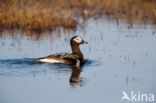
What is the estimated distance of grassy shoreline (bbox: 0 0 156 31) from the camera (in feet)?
55.1

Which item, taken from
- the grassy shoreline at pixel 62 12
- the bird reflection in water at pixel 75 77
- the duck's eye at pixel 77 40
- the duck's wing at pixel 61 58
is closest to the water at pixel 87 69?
the bird reflection in water at pixel 75 77

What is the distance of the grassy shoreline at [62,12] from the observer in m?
16.8

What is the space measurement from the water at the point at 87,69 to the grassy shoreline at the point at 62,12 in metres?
1.03

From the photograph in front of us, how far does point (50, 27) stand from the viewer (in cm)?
1709

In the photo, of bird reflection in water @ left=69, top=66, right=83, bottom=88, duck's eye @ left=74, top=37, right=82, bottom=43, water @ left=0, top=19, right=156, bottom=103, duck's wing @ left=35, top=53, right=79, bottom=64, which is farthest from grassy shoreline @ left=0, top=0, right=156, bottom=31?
bird reflection in water @ left=69, top=66, right=83, bottom=88

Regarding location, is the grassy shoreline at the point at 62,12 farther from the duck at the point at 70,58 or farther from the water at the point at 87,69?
the duck at the point at 70,58

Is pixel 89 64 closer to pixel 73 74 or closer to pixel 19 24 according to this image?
pixel 73 74

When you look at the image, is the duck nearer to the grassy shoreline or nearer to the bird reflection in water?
the bird reflection in water

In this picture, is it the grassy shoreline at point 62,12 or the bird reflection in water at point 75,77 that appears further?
the grassy shoreline at point 62,12

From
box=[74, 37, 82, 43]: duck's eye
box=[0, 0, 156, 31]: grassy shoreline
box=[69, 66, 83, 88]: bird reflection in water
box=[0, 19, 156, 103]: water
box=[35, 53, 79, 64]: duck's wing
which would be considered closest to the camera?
box=[0, 19, 156, 103]: water

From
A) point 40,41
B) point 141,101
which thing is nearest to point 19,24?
point 40,41

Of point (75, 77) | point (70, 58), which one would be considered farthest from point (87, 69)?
point (75, 77)

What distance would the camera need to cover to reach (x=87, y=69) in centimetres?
1156

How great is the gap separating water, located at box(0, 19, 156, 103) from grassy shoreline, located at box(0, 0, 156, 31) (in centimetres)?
103
